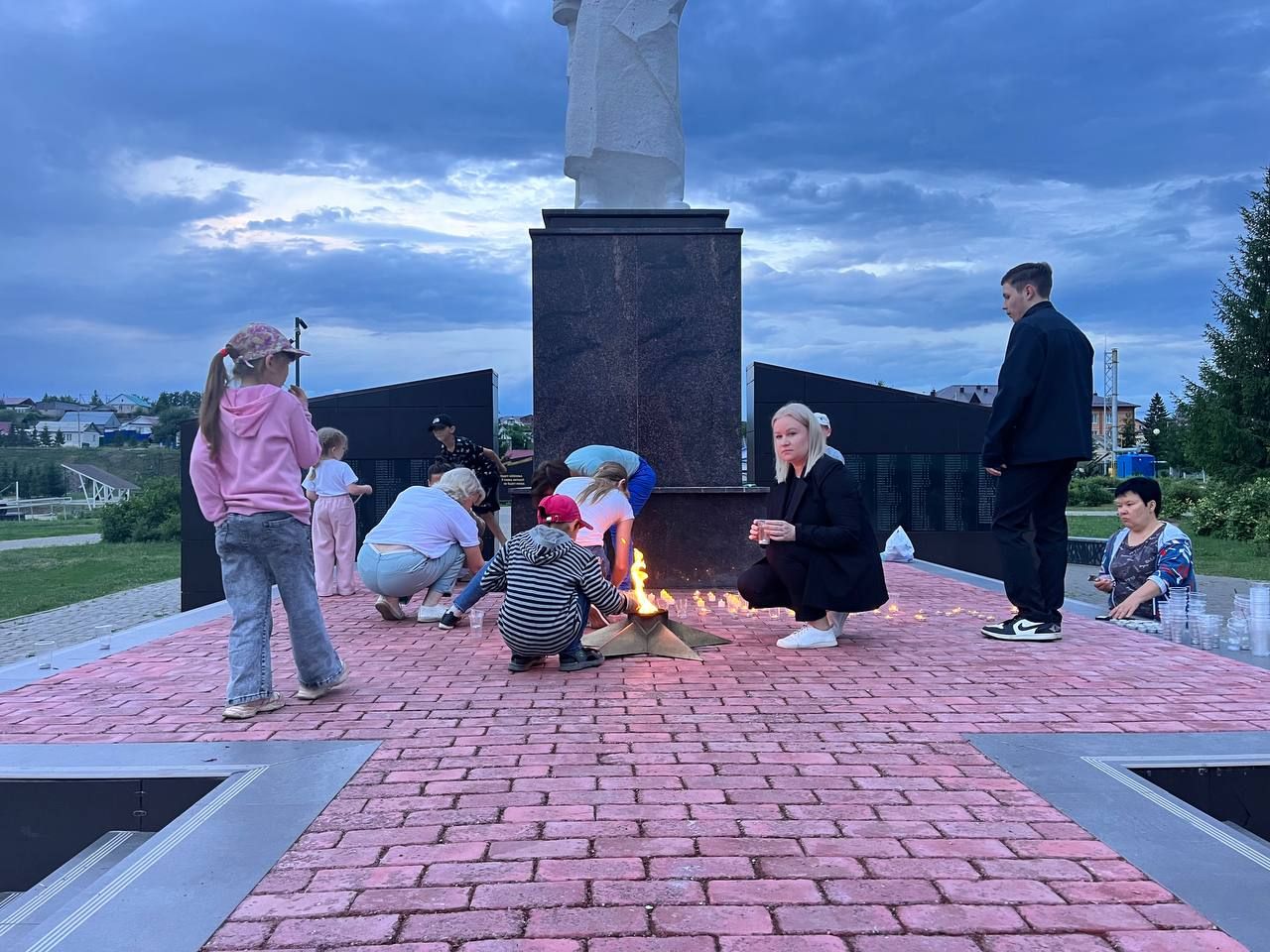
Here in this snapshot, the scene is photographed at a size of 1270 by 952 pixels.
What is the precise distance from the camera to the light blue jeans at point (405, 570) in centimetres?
712

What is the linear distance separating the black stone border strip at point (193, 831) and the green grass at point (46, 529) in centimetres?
3483

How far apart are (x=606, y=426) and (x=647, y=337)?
0.91 meters

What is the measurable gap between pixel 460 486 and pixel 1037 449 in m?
3.89

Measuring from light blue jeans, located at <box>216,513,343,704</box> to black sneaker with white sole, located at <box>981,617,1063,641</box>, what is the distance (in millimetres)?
4075

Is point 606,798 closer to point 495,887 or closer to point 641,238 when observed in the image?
point 495,887

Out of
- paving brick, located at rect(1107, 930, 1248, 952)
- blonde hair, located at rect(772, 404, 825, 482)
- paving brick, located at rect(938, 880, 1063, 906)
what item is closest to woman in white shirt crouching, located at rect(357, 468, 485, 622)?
blonde hair, located at rect(772, 404, 825, 482)

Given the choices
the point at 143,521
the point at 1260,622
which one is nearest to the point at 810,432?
the point at 1260,622

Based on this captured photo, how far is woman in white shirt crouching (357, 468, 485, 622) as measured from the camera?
7.13 m

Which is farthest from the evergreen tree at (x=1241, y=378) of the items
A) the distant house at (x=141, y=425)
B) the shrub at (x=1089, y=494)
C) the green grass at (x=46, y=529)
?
the distant house at (x=141, y=425)

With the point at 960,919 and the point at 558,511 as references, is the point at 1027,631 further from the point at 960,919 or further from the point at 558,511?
the point at 960,919

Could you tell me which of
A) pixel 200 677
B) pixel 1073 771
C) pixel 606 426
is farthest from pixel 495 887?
pixel 606 426

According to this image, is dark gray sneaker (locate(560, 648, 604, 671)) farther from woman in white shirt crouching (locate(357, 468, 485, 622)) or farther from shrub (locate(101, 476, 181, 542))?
shrub (locate(101, 476, 181, 542))

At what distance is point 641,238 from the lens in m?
9.55

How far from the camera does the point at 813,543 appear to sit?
6137 mm
